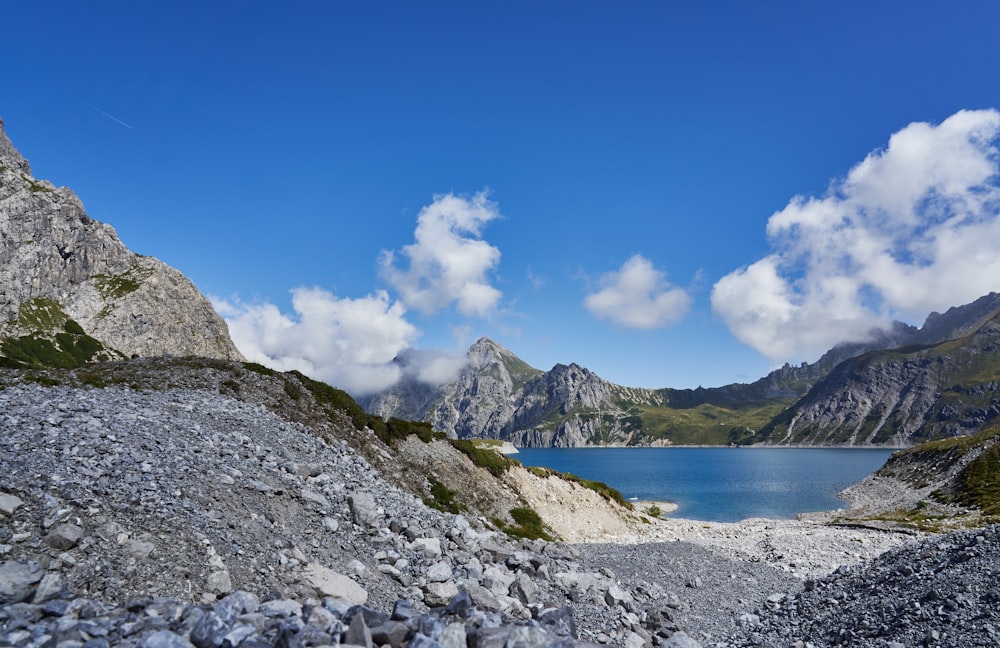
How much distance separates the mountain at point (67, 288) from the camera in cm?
15275

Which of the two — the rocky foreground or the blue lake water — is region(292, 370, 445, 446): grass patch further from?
the blue lake water

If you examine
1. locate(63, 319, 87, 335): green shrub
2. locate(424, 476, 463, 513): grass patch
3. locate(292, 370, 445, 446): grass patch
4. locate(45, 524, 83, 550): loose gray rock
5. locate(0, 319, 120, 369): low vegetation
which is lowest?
locate(424, 476, 463, 513): grass patch

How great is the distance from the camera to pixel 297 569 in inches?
548

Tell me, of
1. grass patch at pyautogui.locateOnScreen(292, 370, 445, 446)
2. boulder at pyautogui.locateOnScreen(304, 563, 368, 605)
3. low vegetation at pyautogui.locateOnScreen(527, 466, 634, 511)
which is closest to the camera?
boulder at pyautogui.locateOnScreen(304, 563, 368, 605)

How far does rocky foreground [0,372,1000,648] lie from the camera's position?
32.1ft

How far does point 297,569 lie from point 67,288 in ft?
702

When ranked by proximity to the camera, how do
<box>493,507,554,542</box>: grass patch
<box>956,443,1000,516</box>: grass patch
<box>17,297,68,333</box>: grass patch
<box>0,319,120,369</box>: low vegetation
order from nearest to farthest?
1. <box>493,507,554,542</box>: grass patch
2. <box>956,443,1000,516</box>: grass patch
3. <box>0,319,120,369</box>: low vegetation
4. <box>17,297,68,333</box>: grass patch

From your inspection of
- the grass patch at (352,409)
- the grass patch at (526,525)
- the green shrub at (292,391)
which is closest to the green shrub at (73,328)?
the grass patch at (352,409)

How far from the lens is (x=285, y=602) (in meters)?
10.7

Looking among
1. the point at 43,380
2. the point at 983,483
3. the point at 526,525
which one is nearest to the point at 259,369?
the point at 43,380

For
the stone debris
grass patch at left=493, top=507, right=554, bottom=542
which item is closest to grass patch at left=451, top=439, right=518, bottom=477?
grass patch at left=493, top=507, right=554, bottom=542

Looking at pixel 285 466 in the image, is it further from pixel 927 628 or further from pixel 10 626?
pixel 927 628

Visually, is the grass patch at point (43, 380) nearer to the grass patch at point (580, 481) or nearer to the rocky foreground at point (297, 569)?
the rocky foreground at point (297, 569)

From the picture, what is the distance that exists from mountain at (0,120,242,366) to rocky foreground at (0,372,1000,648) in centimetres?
15612
